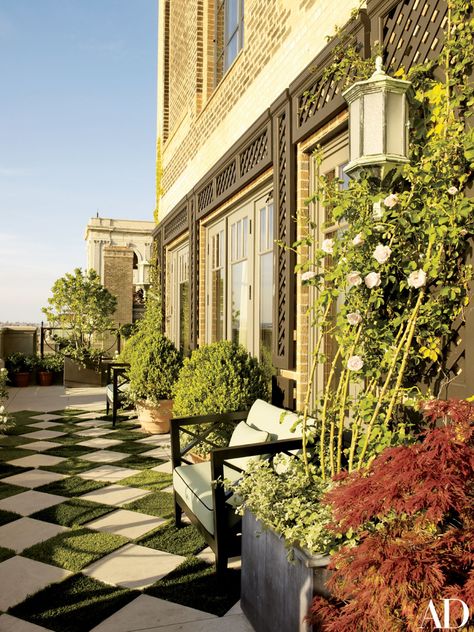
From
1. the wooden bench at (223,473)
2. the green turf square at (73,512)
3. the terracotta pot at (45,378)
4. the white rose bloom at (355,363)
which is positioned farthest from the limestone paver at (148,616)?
the terracotta pot at (45,378)

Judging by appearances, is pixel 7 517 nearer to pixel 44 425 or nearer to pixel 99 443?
pixel 99 443

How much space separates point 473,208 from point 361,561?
1446 mm

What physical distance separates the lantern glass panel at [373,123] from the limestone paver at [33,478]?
3748 mm

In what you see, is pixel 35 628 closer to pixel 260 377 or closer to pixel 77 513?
pixel 77 513

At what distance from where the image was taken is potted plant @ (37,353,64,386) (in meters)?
11.5

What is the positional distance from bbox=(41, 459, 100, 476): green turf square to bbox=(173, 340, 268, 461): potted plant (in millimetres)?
1026

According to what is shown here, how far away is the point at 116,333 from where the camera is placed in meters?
12.4

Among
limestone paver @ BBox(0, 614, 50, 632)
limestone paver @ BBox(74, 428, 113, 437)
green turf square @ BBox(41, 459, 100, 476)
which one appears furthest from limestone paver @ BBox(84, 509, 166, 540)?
limestone paver @ BBox(74, 428, 113, 437)

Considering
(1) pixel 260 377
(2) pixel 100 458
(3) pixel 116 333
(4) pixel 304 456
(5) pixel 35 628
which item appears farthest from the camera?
(3) pixel 116 333

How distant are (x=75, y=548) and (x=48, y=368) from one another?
29.8ft

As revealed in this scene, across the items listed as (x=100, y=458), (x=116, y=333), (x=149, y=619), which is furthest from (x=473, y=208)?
(x=116, y=333)

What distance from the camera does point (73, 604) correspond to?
8.20ft

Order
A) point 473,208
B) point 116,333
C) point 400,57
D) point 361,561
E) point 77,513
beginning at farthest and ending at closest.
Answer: point 116,333
point 77,513
point 400,57
point 473,208
point 361,561

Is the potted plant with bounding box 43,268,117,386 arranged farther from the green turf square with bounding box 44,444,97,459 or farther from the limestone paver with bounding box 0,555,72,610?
the limestone paver with bounding box 0,555,72,610
